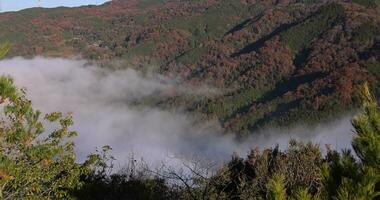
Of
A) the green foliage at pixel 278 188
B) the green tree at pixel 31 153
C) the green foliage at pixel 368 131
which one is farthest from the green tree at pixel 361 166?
the green tree at pixel 31 153

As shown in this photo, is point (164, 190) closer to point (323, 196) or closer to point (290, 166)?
point (290, 166)

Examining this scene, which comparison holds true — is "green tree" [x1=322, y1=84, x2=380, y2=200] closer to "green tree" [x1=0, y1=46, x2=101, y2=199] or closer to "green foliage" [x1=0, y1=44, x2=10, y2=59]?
"green foliage" [x1=0, y1=44, x2=10, y2=59]

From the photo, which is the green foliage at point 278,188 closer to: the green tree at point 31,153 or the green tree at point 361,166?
the green tree at point 361,166

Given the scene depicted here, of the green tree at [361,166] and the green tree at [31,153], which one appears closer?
the green tree at [361,166]

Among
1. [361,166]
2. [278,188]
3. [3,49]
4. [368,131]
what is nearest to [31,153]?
[3,49]

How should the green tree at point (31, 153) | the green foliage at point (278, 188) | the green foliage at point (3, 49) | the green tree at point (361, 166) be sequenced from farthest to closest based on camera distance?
the green tree at point (31, 153) → the green foliage at point (3, 49) → the green foliage at point (278, 188) → the green tree at point (361, 166)

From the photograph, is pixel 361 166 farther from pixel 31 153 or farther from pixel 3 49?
pixel 31 153

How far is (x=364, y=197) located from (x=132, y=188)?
1735cm

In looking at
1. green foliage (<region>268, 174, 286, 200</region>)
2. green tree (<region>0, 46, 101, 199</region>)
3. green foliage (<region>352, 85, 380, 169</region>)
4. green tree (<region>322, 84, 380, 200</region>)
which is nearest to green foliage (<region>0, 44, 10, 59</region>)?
green tree (<region>0, 46, 101, 199</region>)

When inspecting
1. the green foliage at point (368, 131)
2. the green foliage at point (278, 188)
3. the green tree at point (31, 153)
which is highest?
the green tree at point (31, 153)

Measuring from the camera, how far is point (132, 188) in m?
22.5

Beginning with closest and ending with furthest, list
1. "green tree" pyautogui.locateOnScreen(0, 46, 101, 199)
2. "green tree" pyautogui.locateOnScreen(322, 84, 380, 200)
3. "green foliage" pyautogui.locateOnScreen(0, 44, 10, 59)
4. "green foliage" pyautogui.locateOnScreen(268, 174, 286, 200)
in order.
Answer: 1. "green tree" pyautogui.locateOnScreen(322, 84, 380, 200)
2. "green foliage" pyautogui.locateOnScreen(268, 174, 286, 200)
3. "green foliage" pyautogui.locateOnScreen(0, 44, 10, 59)
4. "green tree" pyautogui.locateOnScreen(0, 46, 101, 199)

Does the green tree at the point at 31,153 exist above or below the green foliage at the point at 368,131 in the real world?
above

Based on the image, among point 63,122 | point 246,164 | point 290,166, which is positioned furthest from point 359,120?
point 246,164
